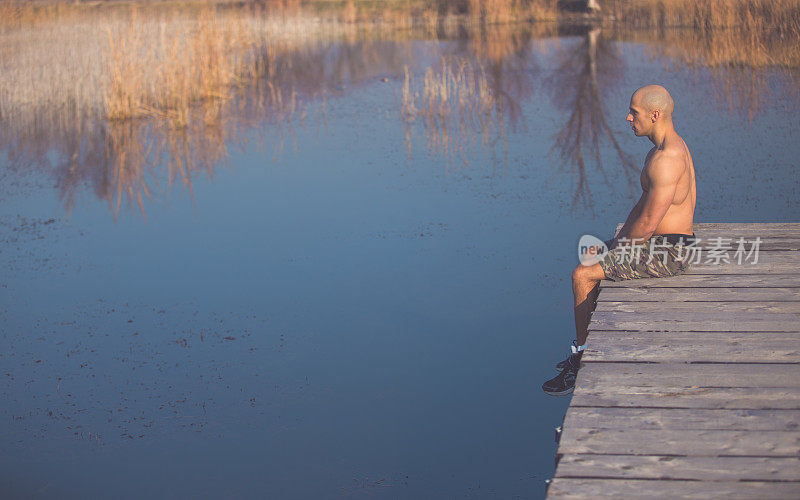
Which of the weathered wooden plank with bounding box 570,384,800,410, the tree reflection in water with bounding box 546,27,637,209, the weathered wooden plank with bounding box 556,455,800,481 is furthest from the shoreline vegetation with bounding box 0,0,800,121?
the weathered wooden plank with bounding box 556,455,800,481

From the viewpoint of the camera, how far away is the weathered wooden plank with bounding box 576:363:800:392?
2688 millimetres

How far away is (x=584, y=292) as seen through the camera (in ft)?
12.2

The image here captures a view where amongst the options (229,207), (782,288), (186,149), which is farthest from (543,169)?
(782,288)

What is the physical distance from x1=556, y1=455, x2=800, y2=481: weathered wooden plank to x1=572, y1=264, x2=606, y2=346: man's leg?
1.44 metres

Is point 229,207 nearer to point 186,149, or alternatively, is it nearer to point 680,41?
point 186,149

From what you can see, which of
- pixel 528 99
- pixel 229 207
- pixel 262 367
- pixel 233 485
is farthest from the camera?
pixel 528 99

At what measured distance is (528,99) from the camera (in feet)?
33.5

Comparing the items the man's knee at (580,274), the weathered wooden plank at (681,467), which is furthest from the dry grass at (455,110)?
the weathered wooden plank at (681,467)

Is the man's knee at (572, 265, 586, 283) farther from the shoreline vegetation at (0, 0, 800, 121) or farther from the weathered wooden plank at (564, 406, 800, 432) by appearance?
the shoreline vegetation at (0, 0, 800, 121)

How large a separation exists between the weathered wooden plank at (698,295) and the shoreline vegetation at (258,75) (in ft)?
13.8

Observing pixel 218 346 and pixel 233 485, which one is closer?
pixel 233 485

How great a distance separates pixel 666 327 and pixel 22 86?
993cm

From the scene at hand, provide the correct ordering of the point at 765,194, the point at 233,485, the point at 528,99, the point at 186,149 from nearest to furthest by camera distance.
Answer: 1. the point at 233,485
2. the point at 765,194
3. the point at 186,149
4. the point at 528,99

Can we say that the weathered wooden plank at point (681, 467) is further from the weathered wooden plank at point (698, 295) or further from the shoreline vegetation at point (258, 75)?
the shoreline vegetation at point (258, 75)
